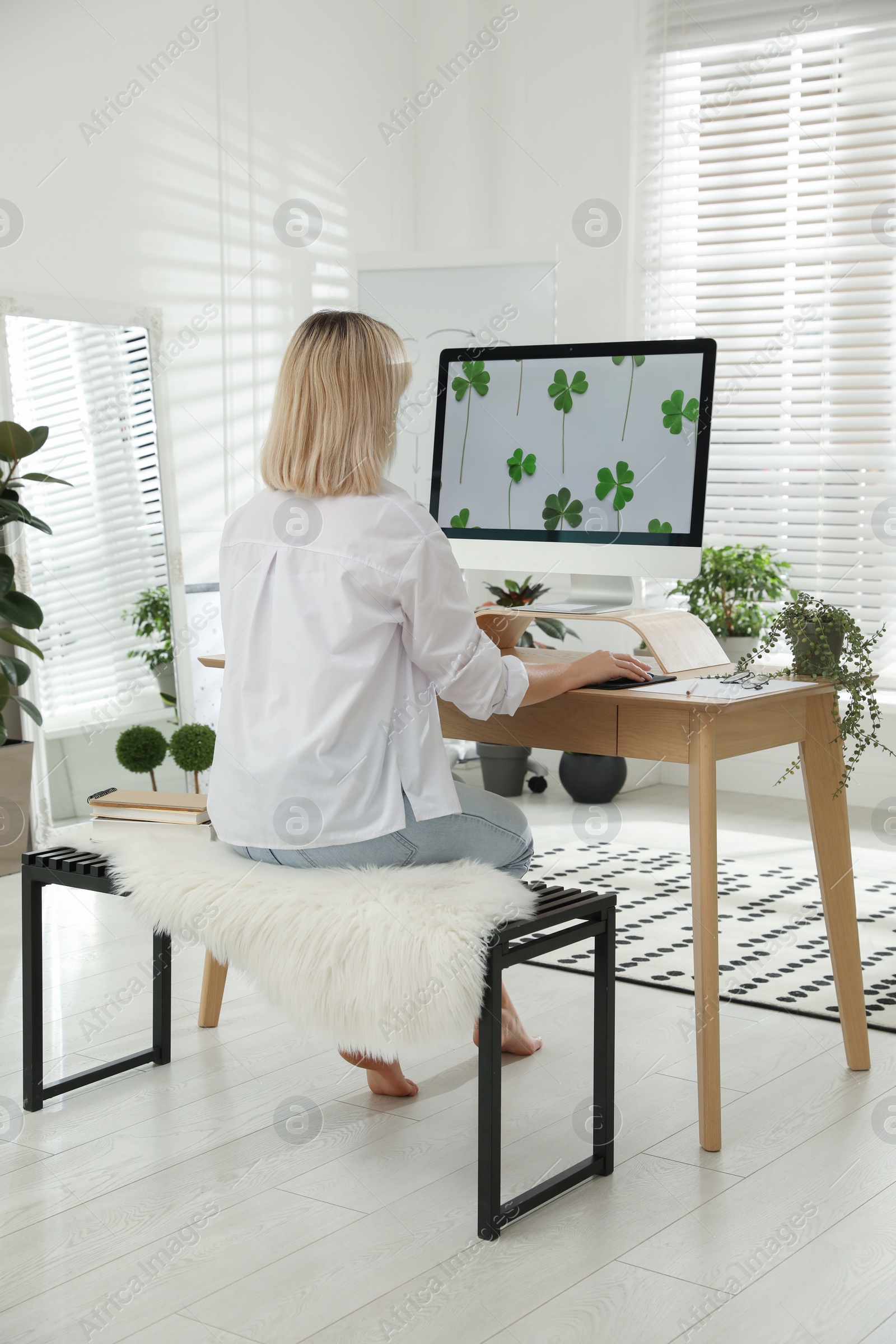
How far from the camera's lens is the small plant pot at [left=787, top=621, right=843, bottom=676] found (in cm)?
228

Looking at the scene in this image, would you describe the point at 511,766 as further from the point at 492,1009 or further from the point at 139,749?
the point at 492,1009

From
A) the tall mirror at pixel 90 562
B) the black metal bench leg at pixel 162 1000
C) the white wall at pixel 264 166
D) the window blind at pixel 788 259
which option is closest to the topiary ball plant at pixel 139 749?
the tall mirror at pixel 90 562

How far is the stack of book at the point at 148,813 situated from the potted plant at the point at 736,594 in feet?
8.99

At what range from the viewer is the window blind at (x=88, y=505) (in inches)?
159

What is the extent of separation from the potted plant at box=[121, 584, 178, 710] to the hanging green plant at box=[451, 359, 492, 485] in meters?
2.03

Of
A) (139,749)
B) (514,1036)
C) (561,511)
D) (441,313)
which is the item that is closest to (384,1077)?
(514,1036)

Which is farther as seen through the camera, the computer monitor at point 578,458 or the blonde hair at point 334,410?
the computer monitor at point 578,458

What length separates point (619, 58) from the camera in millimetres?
4906

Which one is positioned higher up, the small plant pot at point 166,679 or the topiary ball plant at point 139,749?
the small plant pot at point 166,679

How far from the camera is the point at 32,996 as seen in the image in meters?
2.19

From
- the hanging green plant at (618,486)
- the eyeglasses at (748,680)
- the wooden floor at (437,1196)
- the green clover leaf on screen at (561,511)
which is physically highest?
the hanging green plant at (618,486)

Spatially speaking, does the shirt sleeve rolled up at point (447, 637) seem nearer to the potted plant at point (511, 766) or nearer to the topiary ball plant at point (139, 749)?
the topiary ball plant at point (139, 749)

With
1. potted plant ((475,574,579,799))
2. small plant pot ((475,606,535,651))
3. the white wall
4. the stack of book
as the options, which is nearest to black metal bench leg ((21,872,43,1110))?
the stack of book

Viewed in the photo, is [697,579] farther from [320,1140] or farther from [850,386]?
[320,1140]
